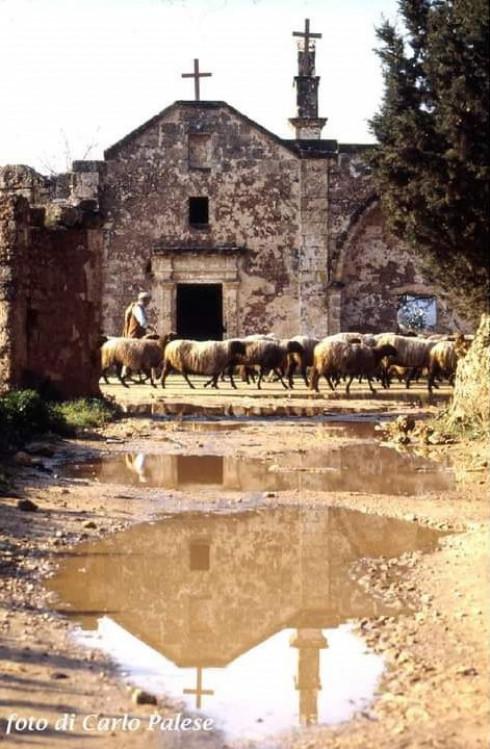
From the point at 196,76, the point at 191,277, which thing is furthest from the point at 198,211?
the point at 196,76

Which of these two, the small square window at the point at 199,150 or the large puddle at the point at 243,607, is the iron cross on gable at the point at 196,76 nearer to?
the small square window at the point at 199,150

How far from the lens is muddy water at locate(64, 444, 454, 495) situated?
8188mm

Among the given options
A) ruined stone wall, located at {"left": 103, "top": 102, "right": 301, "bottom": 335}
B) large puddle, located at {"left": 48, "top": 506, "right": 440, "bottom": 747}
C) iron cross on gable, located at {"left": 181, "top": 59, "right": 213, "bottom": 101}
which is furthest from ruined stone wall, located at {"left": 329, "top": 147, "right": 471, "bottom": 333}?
large puddle, located at {"left": 48, "top": 506, "right": 440, "bottom": 747}

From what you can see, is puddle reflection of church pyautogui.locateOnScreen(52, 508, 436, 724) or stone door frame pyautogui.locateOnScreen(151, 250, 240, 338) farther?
stone door frame pyautogui.locateOnScreen(151, 250, 240, 338)

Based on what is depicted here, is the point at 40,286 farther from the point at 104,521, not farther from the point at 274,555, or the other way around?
the point at 274,555

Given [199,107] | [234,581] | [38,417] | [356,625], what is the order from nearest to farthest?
[356,625], [234,581], [38,417], [199,107]

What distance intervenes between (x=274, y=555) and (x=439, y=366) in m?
14.6

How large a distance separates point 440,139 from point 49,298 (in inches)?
226

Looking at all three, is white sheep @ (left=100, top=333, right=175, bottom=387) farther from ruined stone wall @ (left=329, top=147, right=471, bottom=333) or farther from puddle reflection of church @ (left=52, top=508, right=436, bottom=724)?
puddle reflection of church @ (left=52, top=508, right=436, bottom=724)

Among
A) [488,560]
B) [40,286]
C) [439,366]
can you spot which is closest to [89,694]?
[488,560]

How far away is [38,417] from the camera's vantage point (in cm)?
1095

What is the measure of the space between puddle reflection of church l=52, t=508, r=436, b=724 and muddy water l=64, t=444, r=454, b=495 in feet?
3.84

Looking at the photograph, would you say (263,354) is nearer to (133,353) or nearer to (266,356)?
(266,356)

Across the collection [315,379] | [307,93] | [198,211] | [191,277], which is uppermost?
[307,93]
